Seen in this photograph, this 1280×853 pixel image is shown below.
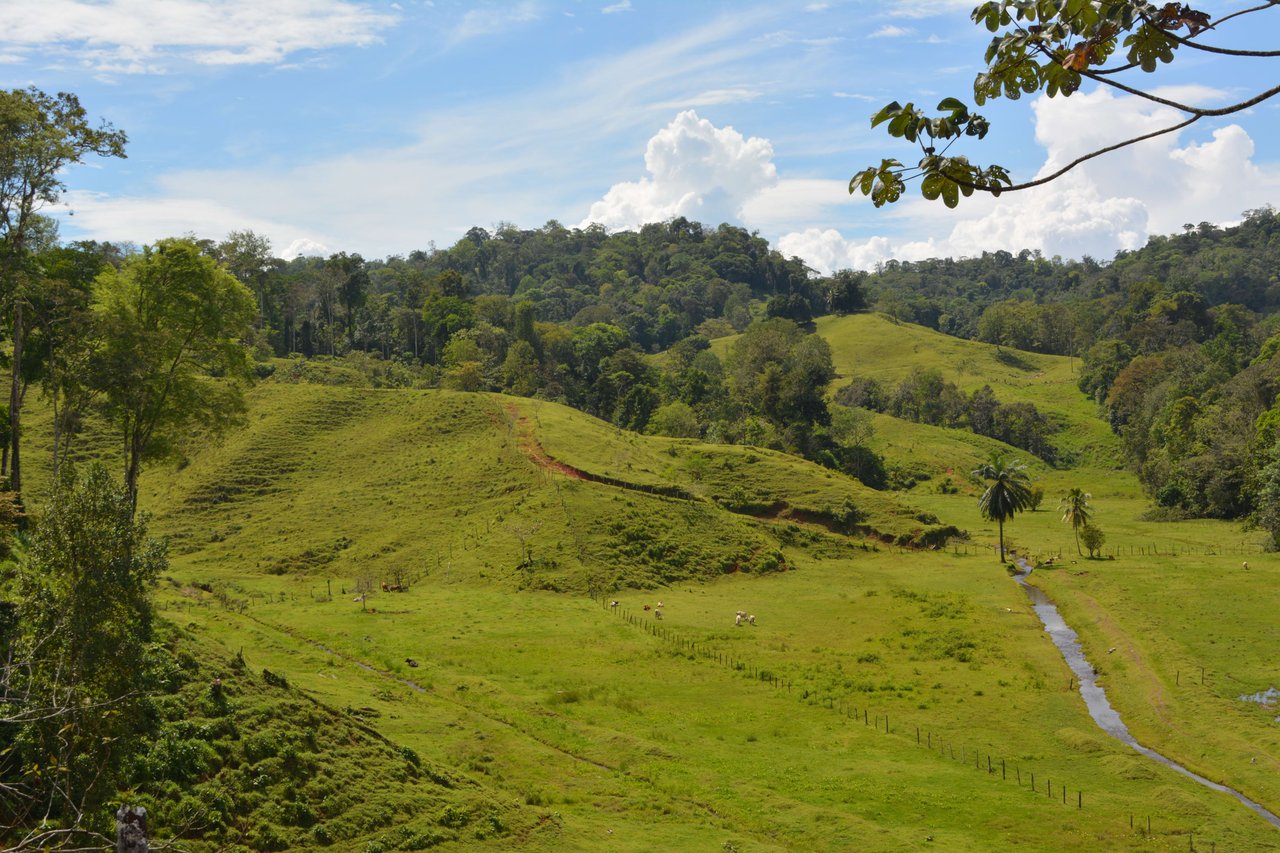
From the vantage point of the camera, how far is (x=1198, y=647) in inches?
1747

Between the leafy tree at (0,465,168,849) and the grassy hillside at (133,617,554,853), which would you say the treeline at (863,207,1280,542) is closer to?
the grassy hillside at (133,617,554,853)

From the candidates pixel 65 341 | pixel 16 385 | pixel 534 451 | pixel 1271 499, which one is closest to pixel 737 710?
pixel 16 385

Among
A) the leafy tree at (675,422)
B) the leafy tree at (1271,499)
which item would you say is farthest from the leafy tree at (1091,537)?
the leafy tree at (675,422)

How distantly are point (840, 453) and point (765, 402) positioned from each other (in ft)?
33.0

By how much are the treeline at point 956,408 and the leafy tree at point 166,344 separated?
102 meters

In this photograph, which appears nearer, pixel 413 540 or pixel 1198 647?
pixel 1198 647

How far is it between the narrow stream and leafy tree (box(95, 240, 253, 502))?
41.1 metres

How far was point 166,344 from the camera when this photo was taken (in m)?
→ 42.2

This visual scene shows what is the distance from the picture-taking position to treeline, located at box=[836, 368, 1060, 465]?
124m

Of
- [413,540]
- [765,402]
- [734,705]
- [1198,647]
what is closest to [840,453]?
[765,402]

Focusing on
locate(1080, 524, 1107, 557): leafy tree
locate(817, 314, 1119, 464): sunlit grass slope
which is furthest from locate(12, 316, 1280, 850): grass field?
locate(817, 314, 1119, 464): sunlit grass slope

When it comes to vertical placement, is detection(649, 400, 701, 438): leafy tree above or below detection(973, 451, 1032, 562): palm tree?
above

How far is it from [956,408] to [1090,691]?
301 feet

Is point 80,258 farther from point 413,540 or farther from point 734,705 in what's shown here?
point 734,705
